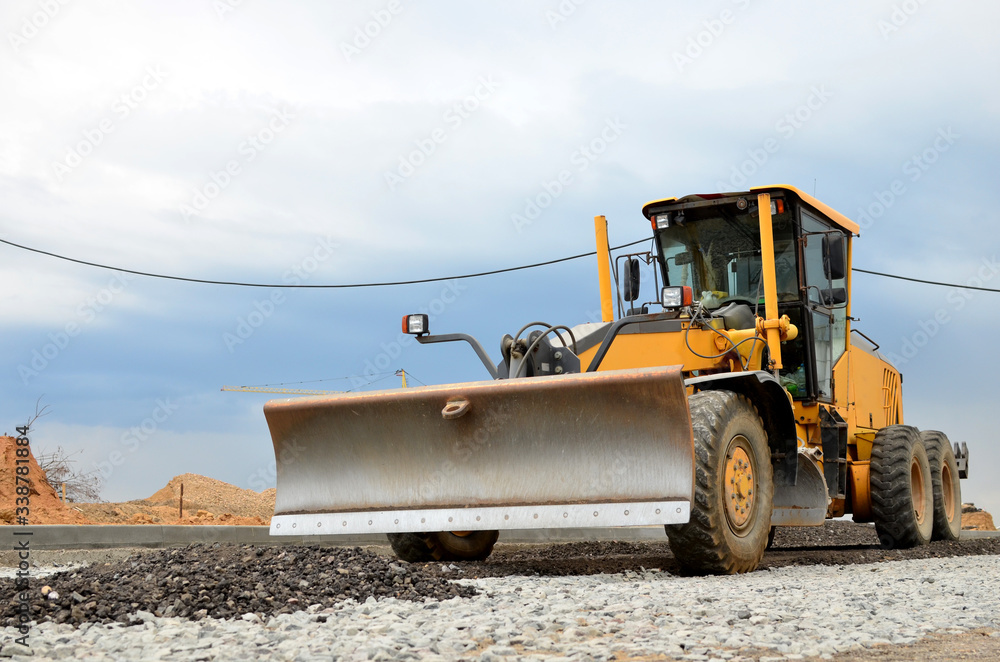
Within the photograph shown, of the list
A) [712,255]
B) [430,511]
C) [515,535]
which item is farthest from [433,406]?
[515,535]

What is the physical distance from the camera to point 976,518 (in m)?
20.3

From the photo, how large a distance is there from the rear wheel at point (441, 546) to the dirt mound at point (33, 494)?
322 inches

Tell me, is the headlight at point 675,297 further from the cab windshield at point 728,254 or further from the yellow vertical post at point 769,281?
the cab windshield at point 728,254

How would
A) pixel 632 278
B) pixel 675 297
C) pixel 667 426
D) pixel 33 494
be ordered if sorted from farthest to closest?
1. pixel 33 494
2. pixel 632 278
3. pixel 675 297
4. pixel 667 426

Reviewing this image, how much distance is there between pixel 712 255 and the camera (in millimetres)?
8594

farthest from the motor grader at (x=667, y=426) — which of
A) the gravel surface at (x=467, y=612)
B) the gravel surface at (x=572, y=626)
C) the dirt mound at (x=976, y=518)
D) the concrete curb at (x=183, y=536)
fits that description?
the dirt mound at (x=976, y=518)

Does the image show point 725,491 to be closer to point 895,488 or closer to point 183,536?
point 895,488

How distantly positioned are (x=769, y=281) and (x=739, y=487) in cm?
236

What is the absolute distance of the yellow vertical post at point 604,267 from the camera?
8.91 meters

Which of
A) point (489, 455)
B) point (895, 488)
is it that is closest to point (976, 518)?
point (895, 488)

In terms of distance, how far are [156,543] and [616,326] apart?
18.9 ft

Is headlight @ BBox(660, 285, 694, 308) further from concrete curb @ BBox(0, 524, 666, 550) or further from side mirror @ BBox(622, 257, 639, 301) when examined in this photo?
concrete curb @ BBox(0, 524, 666, 550)

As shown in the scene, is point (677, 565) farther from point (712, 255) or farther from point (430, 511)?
point (712, 255)

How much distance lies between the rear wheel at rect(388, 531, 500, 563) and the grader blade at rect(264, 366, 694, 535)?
82 cm
